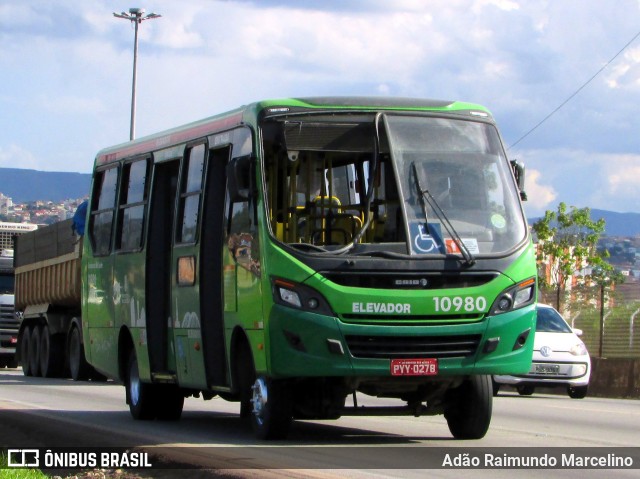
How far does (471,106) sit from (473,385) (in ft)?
8.35

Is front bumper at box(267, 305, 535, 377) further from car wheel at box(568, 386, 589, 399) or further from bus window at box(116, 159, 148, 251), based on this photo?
car wheel at box(568, 386, 589, 399)

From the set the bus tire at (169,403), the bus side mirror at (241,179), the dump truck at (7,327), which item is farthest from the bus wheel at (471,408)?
the dump truck at (7,327)

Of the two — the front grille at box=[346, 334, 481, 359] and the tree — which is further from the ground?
the tree

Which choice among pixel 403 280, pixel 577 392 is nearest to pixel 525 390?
pixel 577 392

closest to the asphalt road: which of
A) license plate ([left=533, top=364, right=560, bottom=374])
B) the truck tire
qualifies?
the truck tire

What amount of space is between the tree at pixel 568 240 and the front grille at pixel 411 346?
4966 centimetres

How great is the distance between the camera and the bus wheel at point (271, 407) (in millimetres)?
12688

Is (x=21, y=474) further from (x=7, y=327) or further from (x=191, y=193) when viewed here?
(x=7, y=327)

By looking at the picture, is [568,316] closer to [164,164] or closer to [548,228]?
[164,164]

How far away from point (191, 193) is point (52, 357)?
56.9 feet

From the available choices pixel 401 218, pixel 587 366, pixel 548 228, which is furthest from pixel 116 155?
pixel 548 228

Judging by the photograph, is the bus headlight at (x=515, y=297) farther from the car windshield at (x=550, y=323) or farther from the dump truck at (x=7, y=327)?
the dump truck at (x=7, y=327)

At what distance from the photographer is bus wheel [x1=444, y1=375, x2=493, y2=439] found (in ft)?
42.9

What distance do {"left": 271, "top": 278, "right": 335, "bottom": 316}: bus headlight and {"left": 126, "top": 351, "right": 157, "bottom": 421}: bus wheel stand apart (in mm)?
4554
